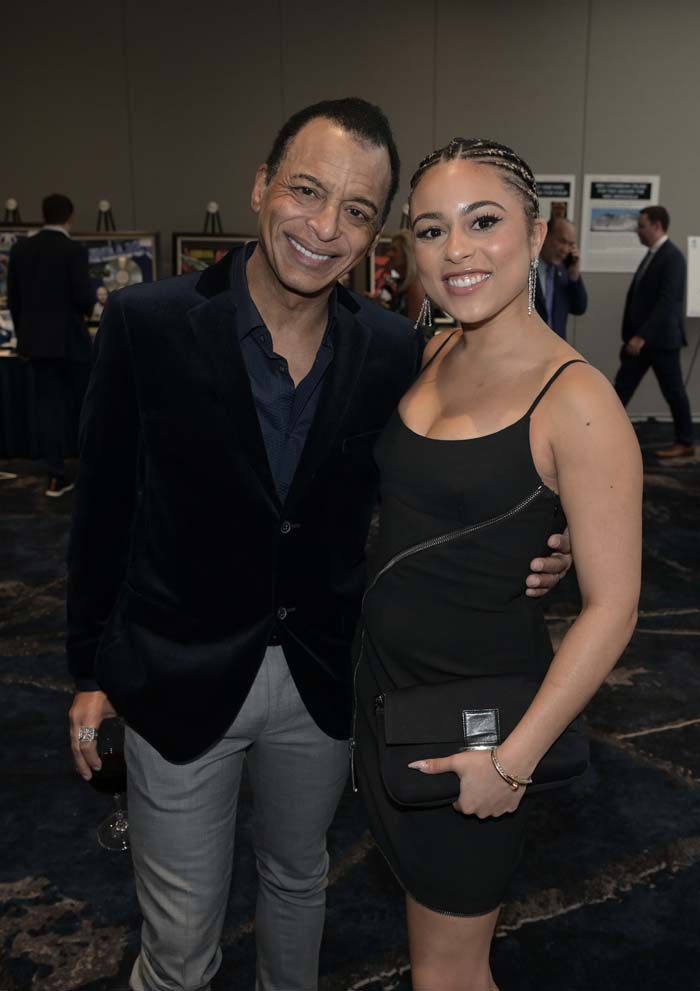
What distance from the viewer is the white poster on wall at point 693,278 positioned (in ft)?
27.1

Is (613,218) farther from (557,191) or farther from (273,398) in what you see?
(273,398)

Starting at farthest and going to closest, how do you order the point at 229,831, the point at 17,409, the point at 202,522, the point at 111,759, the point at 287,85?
the point at 287,85 < the point at 17,409 < the point at 111,759 < the point at 229,831 < the point at 202,522

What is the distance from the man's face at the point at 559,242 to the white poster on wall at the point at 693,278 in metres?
2.72

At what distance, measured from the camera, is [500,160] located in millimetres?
1368

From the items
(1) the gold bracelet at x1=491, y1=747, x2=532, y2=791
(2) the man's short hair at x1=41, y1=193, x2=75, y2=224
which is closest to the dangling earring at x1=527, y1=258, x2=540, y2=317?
(1) the gold bracelet at x1=491, y1=747, x2=532, y2=791

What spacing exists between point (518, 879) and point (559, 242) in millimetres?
4493

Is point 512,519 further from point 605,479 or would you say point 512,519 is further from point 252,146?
point 252,146

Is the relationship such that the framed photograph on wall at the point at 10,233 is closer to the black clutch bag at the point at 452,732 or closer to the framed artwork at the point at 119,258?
the framed artwork at the point at 119,258

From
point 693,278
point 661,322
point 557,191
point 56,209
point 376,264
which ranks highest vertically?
point 557,191

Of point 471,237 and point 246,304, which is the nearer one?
point 471,237

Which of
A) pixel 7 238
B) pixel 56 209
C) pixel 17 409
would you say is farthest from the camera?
pixel 7 238

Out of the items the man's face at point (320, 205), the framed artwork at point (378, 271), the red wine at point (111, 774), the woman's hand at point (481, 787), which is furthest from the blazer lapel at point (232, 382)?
the framed artwork at point (378, 271)

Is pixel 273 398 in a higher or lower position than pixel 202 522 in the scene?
higher

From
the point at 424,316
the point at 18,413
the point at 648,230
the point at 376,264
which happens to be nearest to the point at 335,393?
the point at 424,316
